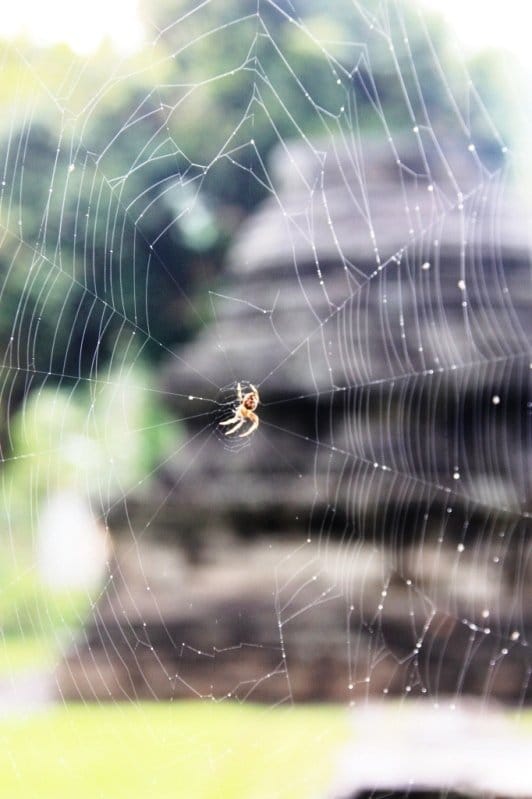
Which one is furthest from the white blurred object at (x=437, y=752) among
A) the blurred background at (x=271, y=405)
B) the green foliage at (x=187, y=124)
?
the green foliage at (x=187, y=124)

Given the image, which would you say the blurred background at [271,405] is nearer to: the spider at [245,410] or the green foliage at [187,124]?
the green foliage at [187,124]

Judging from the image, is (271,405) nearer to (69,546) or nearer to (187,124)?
(69,546)

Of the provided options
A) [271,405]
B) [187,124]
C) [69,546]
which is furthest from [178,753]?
[187,124]

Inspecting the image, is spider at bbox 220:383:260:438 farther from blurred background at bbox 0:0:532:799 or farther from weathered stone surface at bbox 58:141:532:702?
weathered stone surface at bbox 58:141:532:702

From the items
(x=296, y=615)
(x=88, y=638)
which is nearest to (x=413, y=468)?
(x=296, y=615)

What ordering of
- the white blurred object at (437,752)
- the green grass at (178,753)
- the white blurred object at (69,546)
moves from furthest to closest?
the white blurred object at (69,546) < the green grass at (178,753) < the white blurred object at (437,752)

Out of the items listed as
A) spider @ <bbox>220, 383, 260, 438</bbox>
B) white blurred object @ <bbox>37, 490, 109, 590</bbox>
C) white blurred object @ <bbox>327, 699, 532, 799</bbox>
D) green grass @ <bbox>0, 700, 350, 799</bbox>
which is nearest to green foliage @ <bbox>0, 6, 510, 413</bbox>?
white blurred object @ <bbox>37, 490, 109, 590</bbox>
